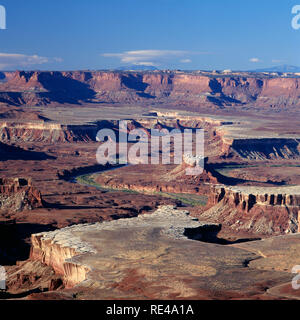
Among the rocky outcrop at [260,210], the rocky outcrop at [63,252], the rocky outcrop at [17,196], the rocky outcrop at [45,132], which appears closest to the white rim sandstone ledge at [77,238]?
the rocky outcrop at [63,252]

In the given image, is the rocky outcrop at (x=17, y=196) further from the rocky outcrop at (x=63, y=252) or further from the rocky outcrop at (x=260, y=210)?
the rocky outcrop at (x=63, y=252)

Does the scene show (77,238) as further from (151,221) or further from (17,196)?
(17,196)

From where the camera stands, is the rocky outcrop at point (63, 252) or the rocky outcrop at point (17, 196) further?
the rocky outcrop at point (17, 196)

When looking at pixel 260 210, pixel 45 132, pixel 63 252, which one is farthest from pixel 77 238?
pixel 45 132

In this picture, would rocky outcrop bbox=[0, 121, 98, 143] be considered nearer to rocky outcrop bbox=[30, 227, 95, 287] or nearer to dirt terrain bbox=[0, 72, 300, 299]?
dirt terrain bbox=[0, 72, 300, 299]

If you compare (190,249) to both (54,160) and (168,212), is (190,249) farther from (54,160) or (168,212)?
(54,160)
